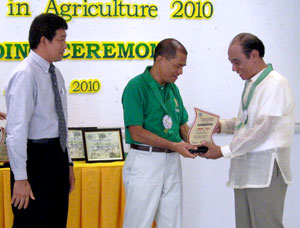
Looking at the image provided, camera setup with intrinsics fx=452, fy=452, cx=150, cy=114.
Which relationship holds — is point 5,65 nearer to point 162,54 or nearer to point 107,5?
point 107,5

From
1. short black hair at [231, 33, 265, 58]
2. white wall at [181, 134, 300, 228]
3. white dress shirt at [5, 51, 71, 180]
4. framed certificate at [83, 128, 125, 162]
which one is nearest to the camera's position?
white dress shirt at [5, 51, 71, 180]

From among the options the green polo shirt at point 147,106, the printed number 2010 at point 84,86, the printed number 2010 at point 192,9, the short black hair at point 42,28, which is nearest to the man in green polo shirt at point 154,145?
the green polo shirt at point 147,106

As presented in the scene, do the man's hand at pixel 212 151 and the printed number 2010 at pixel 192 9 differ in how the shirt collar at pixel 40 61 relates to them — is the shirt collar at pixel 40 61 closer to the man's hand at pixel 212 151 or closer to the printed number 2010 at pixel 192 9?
the man's hand at pixel 212 151

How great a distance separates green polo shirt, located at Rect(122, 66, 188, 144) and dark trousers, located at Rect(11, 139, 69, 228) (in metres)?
0.44

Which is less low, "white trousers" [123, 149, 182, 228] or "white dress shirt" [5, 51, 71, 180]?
"white dress shirt" [5, 51, 71, 180]

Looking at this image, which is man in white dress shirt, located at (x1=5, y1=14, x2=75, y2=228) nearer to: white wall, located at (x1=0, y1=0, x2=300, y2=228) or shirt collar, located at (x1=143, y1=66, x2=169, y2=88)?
shirt collar, located at (x1=143, y1=66, x2=169, y2=88)

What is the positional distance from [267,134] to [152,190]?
2.33 ft

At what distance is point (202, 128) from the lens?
2.62 m

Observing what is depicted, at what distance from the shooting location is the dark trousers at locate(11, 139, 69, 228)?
7.63ft

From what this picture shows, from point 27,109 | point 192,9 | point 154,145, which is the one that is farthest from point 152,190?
point 192,9

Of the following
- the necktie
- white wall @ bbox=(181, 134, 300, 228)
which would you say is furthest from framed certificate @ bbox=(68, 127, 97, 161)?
white wall @ bbox=(181, 134, 300, 228)

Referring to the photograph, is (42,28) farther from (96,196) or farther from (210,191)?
(210,191)

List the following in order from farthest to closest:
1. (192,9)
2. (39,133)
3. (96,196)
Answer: (192,9) < (96,196) < (39,133)

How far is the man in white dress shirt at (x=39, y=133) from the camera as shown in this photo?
2.21 metres
